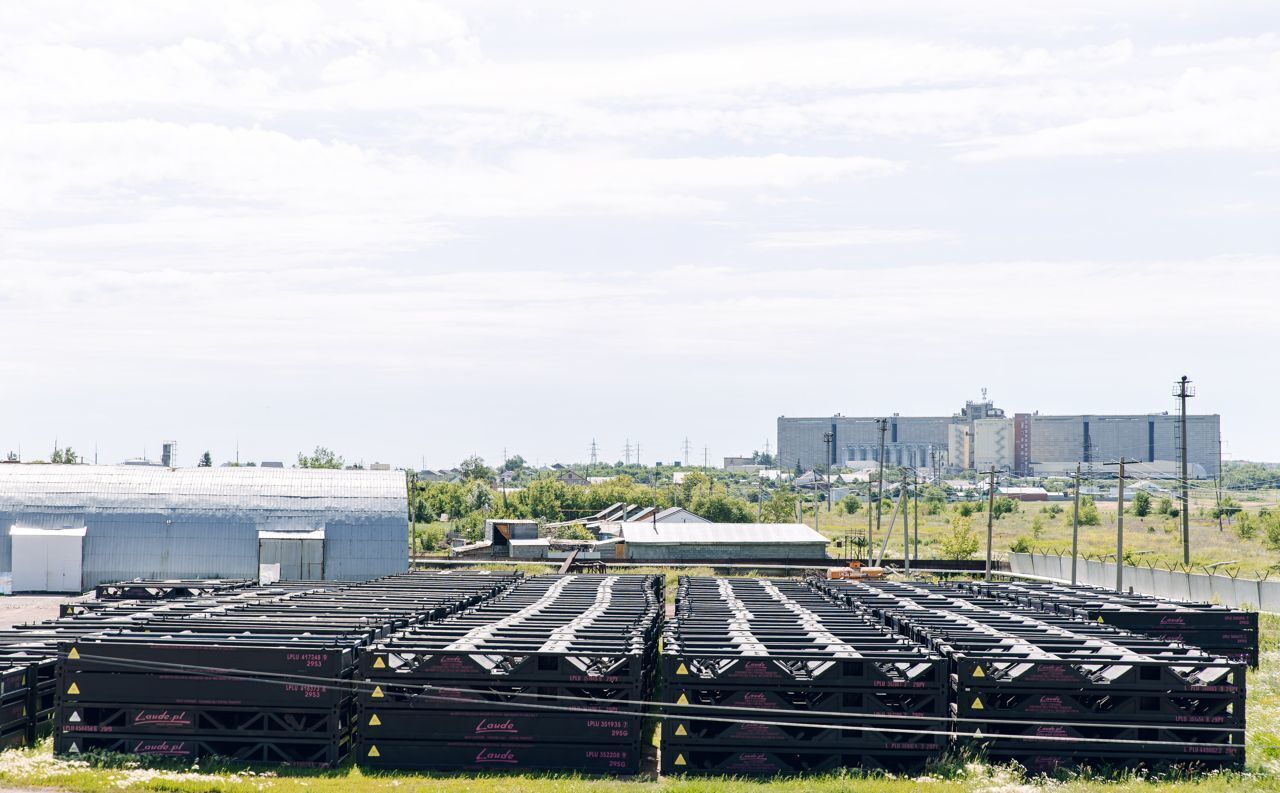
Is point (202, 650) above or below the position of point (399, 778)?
above

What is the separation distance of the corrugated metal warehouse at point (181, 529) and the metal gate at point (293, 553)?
0.14 feet

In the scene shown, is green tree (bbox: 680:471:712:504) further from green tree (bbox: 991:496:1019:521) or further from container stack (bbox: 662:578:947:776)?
container stack (bbox: 662:578:947:776)

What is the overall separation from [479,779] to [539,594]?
13589 millimetres

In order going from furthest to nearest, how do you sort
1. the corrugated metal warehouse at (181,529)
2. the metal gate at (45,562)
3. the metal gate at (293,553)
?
the metal gate at (293,553) → the corrugated metal warehouse at (181,529) → the metal gate at (45,562)

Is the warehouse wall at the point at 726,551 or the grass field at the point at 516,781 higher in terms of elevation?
the grass field at the point at 516,781

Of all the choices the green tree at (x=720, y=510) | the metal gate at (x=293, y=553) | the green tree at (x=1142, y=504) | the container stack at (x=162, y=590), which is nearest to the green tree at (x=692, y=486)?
the green tree at (x=720, y=510)

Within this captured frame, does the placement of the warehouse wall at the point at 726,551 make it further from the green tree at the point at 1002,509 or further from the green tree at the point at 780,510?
the green tree at the point at 1002,509

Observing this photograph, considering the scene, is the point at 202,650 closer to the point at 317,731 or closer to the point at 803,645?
the point at 317,731

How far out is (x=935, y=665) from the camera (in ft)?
60.0

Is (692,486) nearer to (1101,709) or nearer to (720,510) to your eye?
(720,510)

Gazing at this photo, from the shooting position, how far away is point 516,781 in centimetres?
1748

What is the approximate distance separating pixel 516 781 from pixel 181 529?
122 ft

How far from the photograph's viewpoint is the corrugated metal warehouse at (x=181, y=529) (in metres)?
49.3

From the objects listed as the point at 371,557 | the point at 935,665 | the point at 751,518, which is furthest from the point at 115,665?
the point at 751,518
